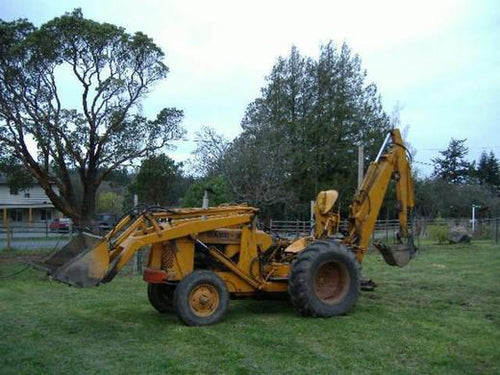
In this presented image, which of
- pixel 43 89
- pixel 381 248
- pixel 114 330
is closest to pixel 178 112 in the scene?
pixel 43 89

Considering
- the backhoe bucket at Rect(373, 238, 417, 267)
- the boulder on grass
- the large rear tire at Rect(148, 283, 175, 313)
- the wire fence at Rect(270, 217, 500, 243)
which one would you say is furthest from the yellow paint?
the wire fence at Rect(270, 217, 500, 243)

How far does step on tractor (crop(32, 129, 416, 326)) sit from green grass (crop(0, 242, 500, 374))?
364mm

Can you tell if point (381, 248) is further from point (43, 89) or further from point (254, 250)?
point (43, 89)

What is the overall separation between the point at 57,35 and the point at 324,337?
20.9 meters

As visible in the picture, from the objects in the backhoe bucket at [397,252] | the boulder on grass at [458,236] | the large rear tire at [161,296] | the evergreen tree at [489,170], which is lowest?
the large rear tire at [161,296]

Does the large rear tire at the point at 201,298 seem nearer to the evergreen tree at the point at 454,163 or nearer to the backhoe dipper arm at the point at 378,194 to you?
the backhoe dipper arm at the point at 378,194

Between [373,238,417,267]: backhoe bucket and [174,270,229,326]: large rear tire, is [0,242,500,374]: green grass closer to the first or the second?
[174,270,229,326]: large rear tire

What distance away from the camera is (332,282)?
10281 mm

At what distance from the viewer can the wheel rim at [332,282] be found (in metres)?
10.1

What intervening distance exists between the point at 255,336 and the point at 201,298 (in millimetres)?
1216

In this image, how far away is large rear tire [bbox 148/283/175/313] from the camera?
10359 mm

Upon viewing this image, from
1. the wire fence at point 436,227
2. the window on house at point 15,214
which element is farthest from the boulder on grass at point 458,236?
the window on house at point 15,214

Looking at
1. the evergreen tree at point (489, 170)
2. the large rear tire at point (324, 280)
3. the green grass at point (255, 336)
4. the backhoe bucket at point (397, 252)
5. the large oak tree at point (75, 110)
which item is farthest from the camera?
the evergreen tree at point (489, 170)

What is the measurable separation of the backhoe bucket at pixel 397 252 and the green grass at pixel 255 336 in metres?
0.73
